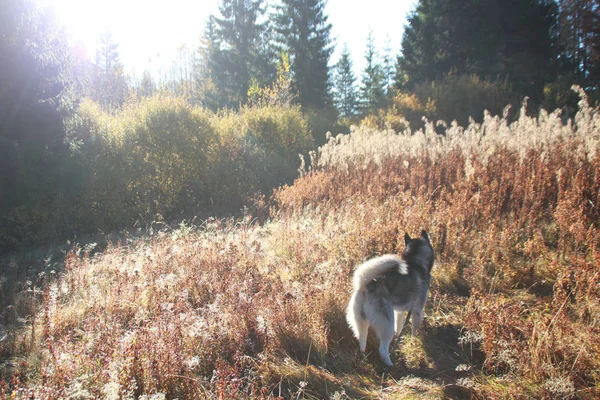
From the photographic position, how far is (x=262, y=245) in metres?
6.00

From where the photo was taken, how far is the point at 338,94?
46.2 metres

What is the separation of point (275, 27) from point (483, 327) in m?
31.3

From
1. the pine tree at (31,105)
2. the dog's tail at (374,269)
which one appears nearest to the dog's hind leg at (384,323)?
the dog's tail at (374,269)

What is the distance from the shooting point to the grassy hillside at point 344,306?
2695 mm

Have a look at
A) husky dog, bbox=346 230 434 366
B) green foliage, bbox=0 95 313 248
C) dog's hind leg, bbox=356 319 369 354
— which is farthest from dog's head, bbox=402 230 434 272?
green foliage, bbox=0 95 313 248

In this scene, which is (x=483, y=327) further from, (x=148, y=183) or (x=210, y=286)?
(x=148, y=183)

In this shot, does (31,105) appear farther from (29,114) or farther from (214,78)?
(214,78)

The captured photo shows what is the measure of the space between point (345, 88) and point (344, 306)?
46315 millimetres

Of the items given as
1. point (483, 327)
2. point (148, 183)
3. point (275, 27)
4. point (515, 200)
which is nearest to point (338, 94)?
point (275, 27)

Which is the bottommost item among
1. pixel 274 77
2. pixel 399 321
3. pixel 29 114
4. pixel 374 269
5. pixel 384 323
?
pixel 399 321

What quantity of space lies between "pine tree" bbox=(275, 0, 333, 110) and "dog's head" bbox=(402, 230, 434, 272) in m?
26.4

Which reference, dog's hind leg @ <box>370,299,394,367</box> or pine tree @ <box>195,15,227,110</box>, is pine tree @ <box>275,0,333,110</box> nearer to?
pine tree @ <box>195,15,227,110</box>

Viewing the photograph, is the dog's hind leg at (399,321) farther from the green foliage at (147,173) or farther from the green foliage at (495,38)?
the green foliage at (495,38)

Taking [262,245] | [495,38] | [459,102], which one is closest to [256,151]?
[262,245]
